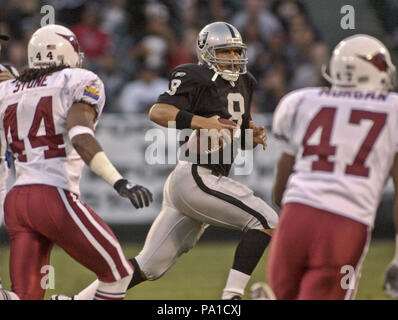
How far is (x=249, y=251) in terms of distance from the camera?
494 cm

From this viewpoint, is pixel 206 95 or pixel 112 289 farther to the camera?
pixel 206 95

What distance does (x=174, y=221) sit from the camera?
17.0ft

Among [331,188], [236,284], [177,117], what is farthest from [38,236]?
[331,188]

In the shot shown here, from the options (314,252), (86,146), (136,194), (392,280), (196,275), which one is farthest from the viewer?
(196,275)

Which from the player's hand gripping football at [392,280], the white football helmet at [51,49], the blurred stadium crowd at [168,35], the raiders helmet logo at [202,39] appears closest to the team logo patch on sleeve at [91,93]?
the white football helmet at [51,49]

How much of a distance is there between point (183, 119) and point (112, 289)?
115cm

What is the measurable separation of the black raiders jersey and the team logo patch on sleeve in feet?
2.46

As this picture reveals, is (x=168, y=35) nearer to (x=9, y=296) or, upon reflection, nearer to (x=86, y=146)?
(x=86, y=146)

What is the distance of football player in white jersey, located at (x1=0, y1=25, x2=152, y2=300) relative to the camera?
4.20 meters

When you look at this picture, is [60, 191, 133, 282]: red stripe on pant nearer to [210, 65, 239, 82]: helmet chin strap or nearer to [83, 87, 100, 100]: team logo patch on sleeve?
[83, 87, 100, 100]: team logo patch on sleeve

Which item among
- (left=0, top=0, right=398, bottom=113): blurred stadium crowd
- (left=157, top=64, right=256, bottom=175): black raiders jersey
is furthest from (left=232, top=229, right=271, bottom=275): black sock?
(left=0, top=0, right=398, bottom=113): blurred stadium crowd

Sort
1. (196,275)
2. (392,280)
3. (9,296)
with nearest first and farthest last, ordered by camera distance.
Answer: (392,280), (9,296), (196,275)

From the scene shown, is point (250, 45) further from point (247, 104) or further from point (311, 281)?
point (311, 281)
